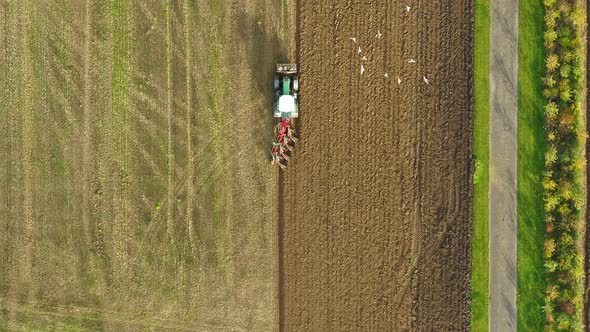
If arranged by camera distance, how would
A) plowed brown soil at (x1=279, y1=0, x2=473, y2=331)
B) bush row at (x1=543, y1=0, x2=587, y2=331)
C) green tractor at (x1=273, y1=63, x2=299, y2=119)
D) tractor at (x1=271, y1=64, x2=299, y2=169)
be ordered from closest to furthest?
green tractor at (x1=273, y1=63, x2=299, y2=119) < bush row at (x1=543, y1=0, x2=587, y2=331) < tractor at (x1=271, y1=64, x2=299, y2=169) < plowed brown soil at (x1=279, y1=0, x2=473, y2=331)

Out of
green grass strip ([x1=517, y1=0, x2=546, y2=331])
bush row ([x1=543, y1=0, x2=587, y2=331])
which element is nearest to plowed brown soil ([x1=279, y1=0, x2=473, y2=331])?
green grass strip ([x1=517, y1=0, x2=546, y2=331])

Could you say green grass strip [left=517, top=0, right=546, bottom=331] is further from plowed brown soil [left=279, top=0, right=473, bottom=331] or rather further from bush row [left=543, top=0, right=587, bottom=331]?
plowed brown soil [left=279, top=0, right=473, bottom=331]

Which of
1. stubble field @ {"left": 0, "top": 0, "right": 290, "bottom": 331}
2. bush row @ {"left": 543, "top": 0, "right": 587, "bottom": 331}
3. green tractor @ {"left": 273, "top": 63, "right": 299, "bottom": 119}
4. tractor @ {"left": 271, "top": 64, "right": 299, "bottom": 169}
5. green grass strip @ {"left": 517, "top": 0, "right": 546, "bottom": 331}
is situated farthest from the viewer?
stubble field @ {"left": 0, "top": 0, "right": 290, "bottom": 331}

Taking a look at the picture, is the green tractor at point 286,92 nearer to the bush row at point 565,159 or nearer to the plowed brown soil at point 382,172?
the plowed brown soil at point 382,172

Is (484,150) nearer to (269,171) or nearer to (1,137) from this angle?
(269,171)

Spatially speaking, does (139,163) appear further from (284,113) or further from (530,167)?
(530,167)

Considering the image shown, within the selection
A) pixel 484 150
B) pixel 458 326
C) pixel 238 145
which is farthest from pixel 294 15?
pixel 458 326

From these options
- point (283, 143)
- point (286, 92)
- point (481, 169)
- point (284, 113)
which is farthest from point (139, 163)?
point (481, 169)

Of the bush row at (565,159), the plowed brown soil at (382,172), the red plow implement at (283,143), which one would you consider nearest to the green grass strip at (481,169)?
the plowed brown soil at (382,172)
